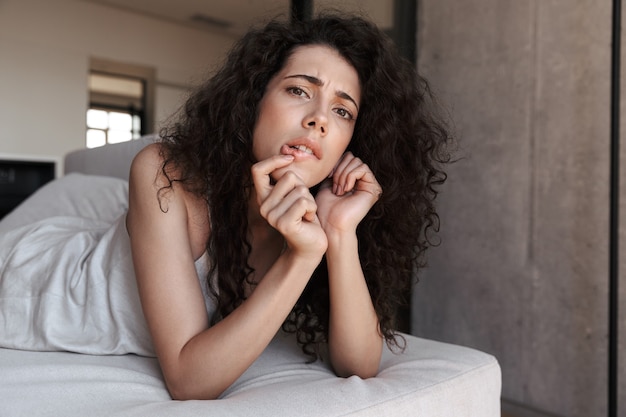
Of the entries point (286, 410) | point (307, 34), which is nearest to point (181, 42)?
point (307, 34)

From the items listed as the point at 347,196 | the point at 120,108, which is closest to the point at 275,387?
the point at 347,196

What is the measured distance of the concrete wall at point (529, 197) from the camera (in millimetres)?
2109

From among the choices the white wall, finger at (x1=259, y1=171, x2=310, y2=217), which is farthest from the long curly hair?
the white wall

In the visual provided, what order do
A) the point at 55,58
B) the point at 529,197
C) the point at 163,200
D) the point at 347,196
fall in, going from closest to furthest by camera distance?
the point at 163,200 → the point at 347,196 → the point at 529,197 → the point at 55,58

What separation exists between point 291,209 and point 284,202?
0.02m

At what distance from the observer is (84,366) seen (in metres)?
1.10

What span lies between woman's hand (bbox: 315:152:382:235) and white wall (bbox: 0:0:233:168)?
5.59 metres

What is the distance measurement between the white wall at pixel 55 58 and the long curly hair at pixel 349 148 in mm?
5476

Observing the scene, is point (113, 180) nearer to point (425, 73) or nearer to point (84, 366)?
point (84, 366)

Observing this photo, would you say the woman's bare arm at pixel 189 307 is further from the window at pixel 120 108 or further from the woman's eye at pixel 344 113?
the window at pixel 120 108

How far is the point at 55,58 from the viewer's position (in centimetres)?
694

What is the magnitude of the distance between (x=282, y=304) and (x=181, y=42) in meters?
7.78

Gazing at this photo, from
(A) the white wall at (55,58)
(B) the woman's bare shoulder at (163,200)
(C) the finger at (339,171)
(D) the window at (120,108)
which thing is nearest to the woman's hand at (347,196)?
(C) the finger at (339,171)

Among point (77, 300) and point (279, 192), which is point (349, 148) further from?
point (77, 300)
